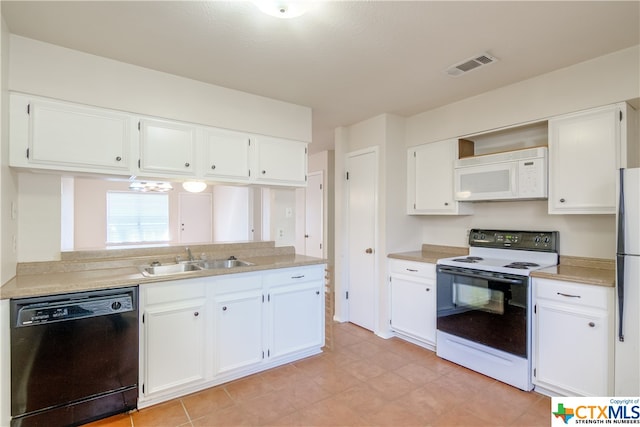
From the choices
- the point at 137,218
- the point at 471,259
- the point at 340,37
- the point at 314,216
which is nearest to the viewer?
the point at 340,37

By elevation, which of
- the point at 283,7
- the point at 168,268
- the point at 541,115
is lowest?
the point at 168,268

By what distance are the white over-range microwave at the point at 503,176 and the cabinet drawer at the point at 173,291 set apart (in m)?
2.50

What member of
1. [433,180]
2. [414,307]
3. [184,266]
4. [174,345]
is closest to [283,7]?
[184,266]

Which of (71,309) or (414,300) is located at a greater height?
(71,309)

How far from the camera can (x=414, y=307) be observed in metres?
3.25

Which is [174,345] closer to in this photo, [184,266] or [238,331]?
[238,331]

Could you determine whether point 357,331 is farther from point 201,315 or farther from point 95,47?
point 95,47

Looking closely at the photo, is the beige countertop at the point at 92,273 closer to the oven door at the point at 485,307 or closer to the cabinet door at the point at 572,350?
the oven door at the point at 485,307

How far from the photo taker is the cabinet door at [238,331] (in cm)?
249

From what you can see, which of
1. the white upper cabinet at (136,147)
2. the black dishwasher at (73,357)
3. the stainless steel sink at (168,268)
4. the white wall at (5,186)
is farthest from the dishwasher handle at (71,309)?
the white upper cabinet at (136,147)

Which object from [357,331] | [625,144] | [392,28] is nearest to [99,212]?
[357,331]

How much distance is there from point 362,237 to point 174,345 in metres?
2.24

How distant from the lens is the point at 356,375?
8.72 ft

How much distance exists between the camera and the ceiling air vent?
2.30 meters
